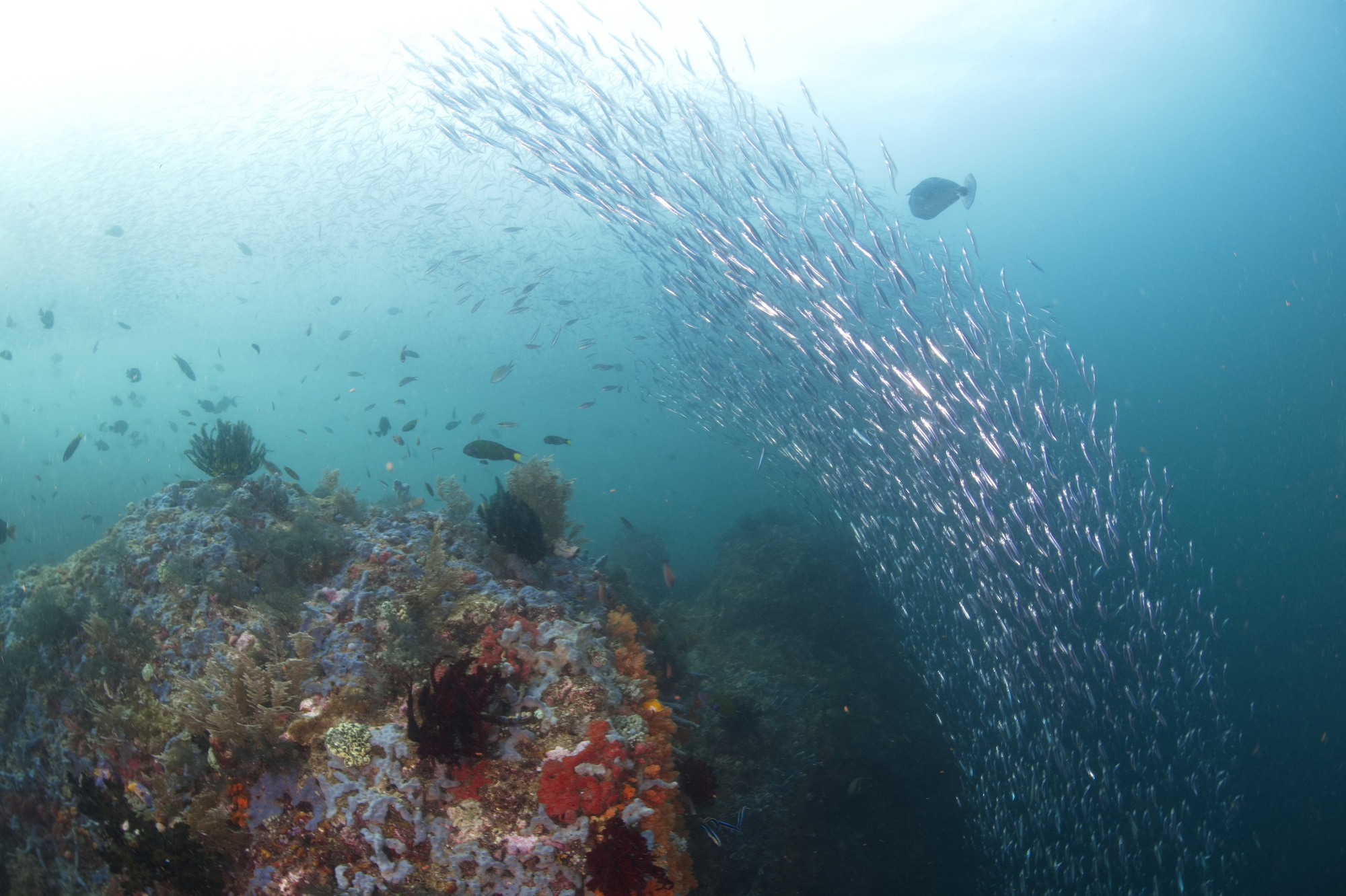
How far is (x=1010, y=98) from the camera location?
35.0 m

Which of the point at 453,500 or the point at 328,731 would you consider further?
the point at 453,500

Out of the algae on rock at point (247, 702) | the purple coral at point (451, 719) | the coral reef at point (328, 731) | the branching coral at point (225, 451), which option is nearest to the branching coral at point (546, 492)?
the coral reef at point (328, 731)

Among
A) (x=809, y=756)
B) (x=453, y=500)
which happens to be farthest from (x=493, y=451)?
(x=809, y=756)

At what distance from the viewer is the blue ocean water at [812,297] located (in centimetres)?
1190

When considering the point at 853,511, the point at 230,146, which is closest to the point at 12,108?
the point at 230,146

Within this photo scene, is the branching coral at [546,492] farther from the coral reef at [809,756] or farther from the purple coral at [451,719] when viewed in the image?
the purple coral at [451,719]

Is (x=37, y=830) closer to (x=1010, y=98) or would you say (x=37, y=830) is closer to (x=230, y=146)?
(x=230, y=146)

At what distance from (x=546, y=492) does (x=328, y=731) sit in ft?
9.62

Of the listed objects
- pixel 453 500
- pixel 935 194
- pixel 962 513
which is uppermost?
pixel 935 194

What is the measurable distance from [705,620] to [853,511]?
3.75 metres

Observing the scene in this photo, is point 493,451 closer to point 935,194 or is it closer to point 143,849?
point 143,849

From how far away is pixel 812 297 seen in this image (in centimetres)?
894

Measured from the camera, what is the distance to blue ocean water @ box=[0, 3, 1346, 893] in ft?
39.0

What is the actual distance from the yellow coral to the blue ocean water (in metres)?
6.49
